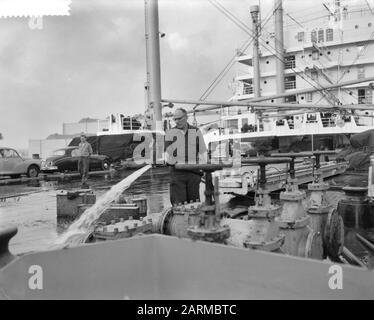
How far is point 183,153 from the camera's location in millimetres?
3895

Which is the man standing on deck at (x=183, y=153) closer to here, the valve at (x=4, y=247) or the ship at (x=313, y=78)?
the valve at (x=4, y=247)

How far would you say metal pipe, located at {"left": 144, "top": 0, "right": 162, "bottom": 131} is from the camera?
2743 mm

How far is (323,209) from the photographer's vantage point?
323 cm

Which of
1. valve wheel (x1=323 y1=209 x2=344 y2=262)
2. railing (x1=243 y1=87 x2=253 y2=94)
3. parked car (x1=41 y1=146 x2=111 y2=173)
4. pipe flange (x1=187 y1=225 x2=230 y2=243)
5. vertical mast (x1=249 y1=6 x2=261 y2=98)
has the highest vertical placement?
railing (x1=243 y1=87 x2=253 y2=94)

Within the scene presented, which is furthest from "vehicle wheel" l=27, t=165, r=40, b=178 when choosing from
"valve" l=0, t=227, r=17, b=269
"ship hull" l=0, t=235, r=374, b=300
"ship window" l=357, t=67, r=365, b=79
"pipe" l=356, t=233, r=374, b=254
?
"ship window" l=357, t=67, r=365, b=79

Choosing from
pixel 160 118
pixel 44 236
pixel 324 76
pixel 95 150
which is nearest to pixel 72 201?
pixel 44 236

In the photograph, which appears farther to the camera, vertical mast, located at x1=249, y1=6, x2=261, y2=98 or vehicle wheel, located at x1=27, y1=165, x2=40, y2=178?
vehicle wheel, located at x1=27, y1=165, x2=40, y2=178

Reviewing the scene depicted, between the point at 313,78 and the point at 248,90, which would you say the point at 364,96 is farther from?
the point at 248,90

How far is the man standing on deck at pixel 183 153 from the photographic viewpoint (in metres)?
3.73

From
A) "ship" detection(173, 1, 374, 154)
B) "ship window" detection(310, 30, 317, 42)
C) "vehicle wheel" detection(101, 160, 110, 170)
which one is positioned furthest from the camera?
"ship window" detection(310, 30, 317, 42)

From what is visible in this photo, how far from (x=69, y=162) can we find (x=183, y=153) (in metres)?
13.1

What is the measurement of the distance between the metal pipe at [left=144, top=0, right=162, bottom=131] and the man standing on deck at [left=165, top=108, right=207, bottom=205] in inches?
18.4

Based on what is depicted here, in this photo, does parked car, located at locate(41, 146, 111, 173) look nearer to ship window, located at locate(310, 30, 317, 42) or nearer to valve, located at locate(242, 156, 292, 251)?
valve, located at locate(242, 156, 292, 251)
